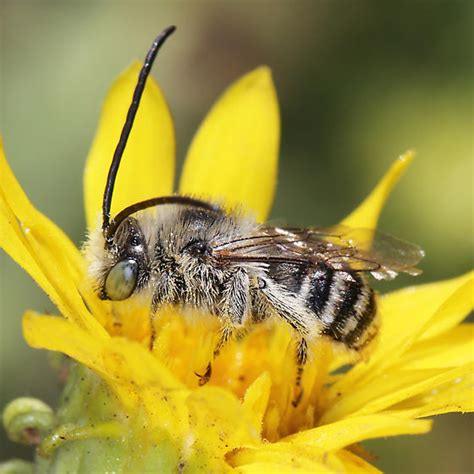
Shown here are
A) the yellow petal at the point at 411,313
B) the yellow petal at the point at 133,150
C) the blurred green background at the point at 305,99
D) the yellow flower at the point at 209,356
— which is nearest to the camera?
the yellow flower at the point at 209,356

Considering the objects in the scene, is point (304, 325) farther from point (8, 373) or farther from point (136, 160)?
point (8, 373)

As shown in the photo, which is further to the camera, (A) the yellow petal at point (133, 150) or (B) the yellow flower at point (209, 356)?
(A) the yellow petal at point (133, 150)

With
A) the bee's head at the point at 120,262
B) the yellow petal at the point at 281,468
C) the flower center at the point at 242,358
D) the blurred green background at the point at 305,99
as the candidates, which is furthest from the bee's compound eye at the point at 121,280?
the blurred green background at the point at 305,99

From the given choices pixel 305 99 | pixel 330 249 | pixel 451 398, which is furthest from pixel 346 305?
pixel 305 99

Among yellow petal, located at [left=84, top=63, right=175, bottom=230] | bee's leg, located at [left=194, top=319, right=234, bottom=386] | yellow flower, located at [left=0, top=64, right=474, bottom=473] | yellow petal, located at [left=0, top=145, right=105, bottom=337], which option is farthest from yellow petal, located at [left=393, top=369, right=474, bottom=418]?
yellow petal, located at [left=84, top=63, right=175, bottom=230]

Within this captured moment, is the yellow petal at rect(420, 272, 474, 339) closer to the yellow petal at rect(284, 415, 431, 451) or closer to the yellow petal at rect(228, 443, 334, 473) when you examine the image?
the yellow petal at rect(284, 415, 431, 451)

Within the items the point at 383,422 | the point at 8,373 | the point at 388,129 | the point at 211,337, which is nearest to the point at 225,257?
the point at 211,337

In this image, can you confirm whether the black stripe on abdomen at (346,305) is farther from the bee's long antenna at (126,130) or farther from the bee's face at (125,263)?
the bee's long antenna at (126,130)
